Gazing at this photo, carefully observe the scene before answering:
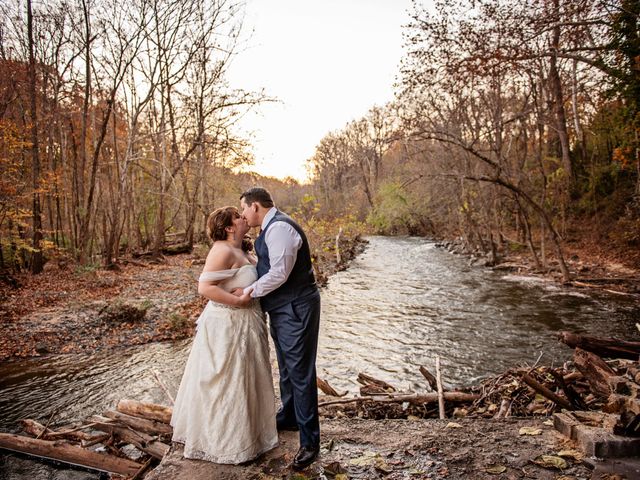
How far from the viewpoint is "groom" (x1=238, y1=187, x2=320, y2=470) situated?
321cm

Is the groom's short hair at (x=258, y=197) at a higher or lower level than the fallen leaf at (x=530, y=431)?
higher

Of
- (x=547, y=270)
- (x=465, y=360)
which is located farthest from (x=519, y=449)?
(x=547, y=270)

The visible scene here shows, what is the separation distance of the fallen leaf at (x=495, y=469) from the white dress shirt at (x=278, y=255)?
2.17 metres

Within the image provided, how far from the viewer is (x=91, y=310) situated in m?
10.5

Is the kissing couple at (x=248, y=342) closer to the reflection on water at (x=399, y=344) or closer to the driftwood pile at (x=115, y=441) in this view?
the driftwood pile at (x=115, y=441)

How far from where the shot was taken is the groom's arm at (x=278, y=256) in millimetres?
3154

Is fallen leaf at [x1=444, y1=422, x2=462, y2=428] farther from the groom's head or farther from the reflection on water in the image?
the groom's head

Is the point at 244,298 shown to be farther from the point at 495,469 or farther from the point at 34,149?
the point at 34,149

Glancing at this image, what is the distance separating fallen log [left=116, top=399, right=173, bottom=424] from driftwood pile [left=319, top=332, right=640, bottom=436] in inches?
71.9

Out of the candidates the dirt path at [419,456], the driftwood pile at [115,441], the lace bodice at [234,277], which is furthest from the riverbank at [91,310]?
the lace bodice at [234,277]

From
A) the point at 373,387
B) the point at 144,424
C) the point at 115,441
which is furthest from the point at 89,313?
the point at 373,387

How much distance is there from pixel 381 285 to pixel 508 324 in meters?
6.16

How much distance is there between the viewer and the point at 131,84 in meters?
19.9

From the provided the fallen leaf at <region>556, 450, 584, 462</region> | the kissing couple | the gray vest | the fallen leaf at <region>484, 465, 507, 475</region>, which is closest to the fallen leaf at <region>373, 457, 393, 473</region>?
the kissing couple
